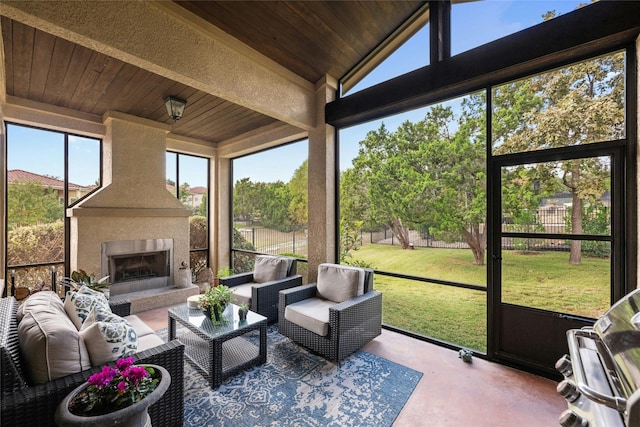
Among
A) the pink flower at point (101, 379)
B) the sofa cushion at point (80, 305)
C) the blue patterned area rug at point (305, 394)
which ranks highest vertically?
the sofa cushion at point (80, 305)

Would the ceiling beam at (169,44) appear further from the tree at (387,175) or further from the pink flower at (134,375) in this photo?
the pink flower at (134,375)

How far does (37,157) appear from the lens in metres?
4.00

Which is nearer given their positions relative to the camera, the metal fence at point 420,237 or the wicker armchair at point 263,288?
the metal fence at point 420,237

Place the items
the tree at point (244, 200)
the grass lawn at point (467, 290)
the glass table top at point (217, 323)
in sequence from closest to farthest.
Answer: the grass lawn at point (467, 290), the glass table top at point (217, 323), the tree at point (244, 200)

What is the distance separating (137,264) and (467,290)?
5.33 m

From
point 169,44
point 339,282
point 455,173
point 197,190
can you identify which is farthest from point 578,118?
point 197,190

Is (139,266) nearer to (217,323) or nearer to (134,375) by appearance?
(217,323)

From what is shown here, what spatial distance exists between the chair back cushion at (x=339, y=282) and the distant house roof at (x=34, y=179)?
428 centimetres

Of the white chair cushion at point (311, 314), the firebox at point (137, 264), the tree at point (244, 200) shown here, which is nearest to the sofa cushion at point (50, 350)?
the white chair cushion at point (311, 314)

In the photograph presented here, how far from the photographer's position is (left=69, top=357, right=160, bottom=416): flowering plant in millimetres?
1337

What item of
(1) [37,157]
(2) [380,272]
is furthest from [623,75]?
(1) [37,157]

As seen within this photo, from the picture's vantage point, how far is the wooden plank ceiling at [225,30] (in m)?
2.58

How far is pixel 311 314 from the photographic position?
2.89 metres

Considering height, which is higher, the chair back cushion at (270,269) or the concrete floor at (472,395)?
the chair back cushion at (270,269)
